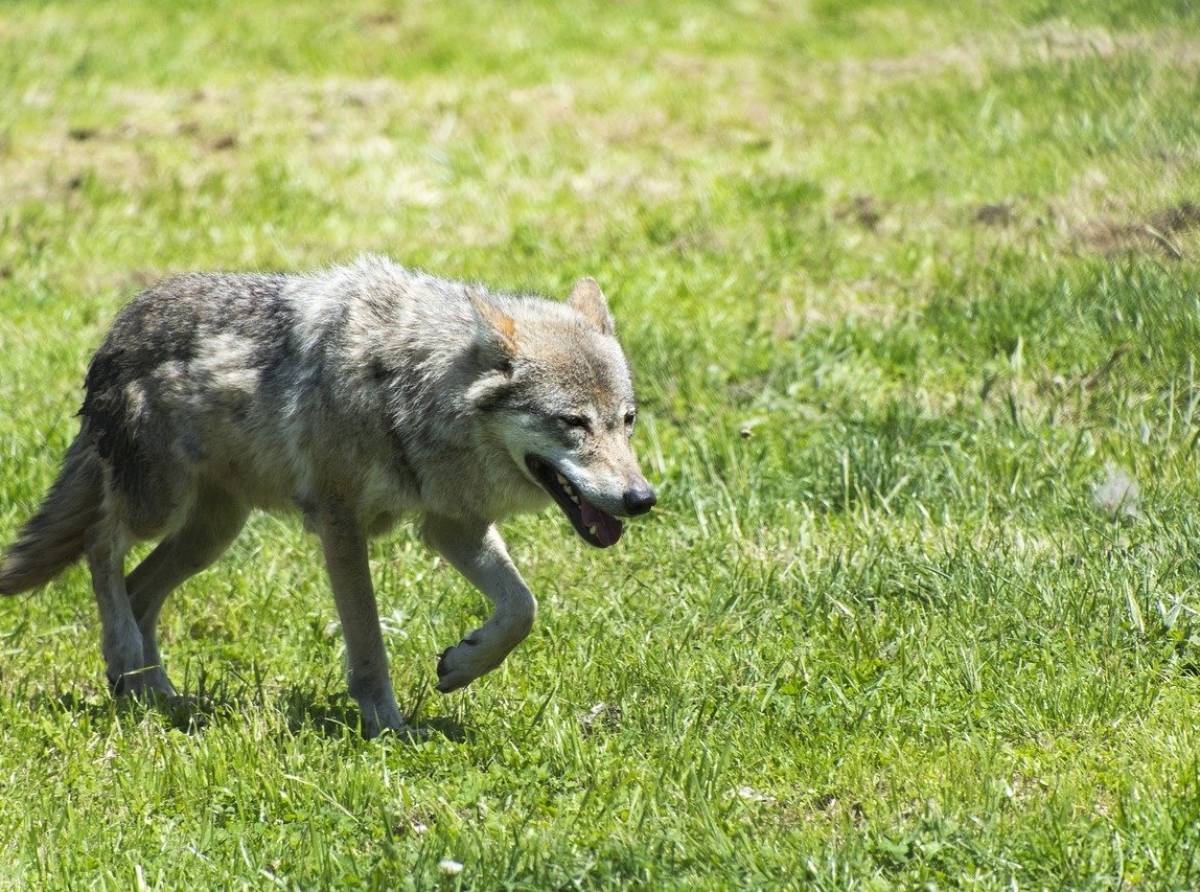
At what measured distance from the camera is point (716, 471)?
6.88 metres

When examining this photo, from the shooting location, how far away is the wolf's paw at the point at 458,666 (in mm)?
4875

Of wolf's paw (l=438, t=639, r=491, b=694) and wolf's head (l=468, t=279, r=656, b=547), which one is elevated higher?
wolf's head (l=468, t=279, r=656, b=547)

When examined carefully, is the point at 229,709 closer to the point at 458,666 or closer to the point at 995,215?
the point at 458,666

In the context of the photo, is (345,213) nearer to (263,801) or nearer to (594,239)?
(594,239)

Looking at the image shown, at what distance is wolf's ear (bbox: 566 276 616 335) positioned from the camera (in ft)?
18.1

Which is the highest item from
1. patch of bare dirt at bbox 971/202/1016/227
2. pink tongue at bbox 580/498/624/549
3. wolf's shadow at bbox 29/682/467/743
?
pink tongue at bbox 580/498/624/549

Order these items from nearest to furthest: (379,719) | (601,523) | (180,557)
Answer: (601,523), (379,719), (180,557)

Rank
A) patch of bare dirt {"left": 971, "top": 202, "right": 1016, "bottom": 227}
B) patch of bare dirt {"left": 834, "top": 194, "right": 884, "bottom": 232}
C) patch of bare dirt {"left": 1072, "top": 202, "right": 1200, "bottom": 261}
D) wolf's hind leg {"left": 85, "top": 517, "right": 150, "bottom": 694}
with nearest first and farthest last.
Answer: wolf's hind leg {"left": 85, "top": 517, "right": 150, "bottom": 694} → patch of bare dirt {"left": 1072, "top": 202, "right": 1200, "bottom": 261} → patch of bare dirt {"left": 971, "top": 202, "right": 1016, "bottom": 227} → patch of bare dirt {"left": 834, "top": 194, "right": 884, "bottom": 232}

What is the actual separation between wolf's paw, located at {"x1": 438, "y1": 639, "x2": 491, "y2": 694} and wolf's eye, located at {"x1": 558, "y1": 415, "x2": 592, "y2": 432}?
32.5 inches

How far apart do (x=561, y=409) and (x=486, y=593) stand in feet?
2.45

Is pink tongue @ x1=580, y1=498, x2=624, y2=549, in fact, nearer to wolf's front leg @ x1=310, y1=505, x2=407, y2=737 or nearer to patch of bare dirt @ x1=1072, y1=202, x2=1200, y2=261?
wolf's front leg @ x1=310, y1=505, x2=407, y2=737

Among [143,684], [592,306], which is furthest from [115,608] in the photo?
[592,306]

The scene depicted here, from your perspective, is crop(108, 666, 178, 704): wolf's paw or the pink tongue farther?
crop(108, 666, 178, 704): wolf's paw

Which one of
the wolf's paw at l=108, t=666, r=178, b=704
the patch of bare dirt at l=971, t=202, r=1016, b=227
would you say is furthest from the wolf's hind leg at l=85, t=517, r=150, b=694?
the patch of bare dirt at l=971, t=202, r=1016, b=227
